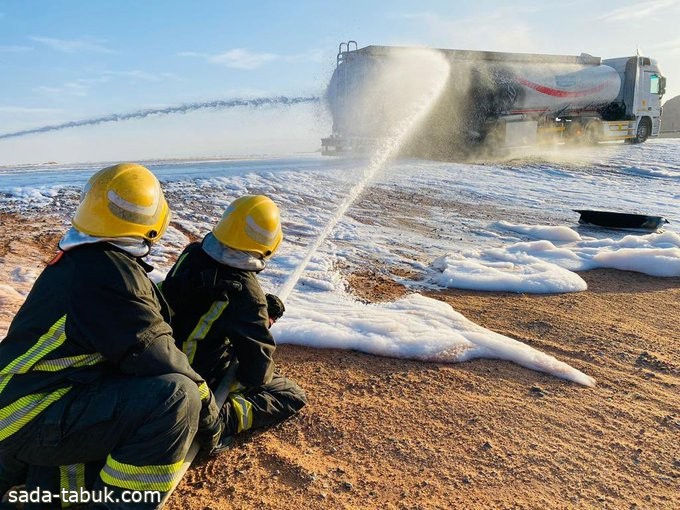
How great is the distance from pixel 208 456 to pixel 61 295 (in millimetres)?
1077

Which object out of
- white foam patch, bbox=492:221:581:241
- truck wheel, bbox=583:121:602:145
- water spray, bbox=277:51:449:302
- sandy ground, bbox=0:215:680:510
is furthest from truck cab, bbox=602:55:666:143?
sandy ground, bbox=0:215:680:510

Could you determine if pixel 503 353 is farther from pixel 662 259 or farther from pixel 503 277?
pixel 662 259

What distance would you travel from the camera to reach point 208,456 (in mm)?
2543

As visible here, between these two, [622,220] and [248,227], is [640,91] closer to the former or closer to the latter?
[622,220]

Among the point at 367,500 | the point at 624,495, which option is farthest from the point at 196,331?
the point at 624,495

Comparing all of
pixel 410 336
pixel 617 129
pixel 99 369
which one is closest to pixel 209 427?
pixel 99 369

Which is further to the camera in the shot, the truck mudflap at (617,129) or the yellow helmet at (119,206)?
the truck mudflap at (617,129)

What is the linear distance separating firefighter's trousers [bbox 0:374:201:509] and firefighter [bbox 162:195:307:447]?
21.1 inches

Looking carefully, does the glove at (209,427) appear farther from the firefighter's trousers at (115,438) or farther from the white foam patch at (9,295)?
the white foam patch at (9,295)

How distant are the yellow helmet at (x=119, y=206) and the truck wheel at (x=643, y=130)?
928 inches

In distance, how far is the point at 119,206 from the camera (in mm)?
2035

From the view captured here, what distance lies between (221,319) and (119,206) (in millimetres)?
761

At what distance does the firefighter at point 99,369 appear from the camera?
Result: 1.89m

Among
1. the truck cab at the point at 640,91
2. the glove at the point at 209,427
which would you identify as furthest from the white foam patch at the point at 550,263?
the truck cab at the point at 640,91
